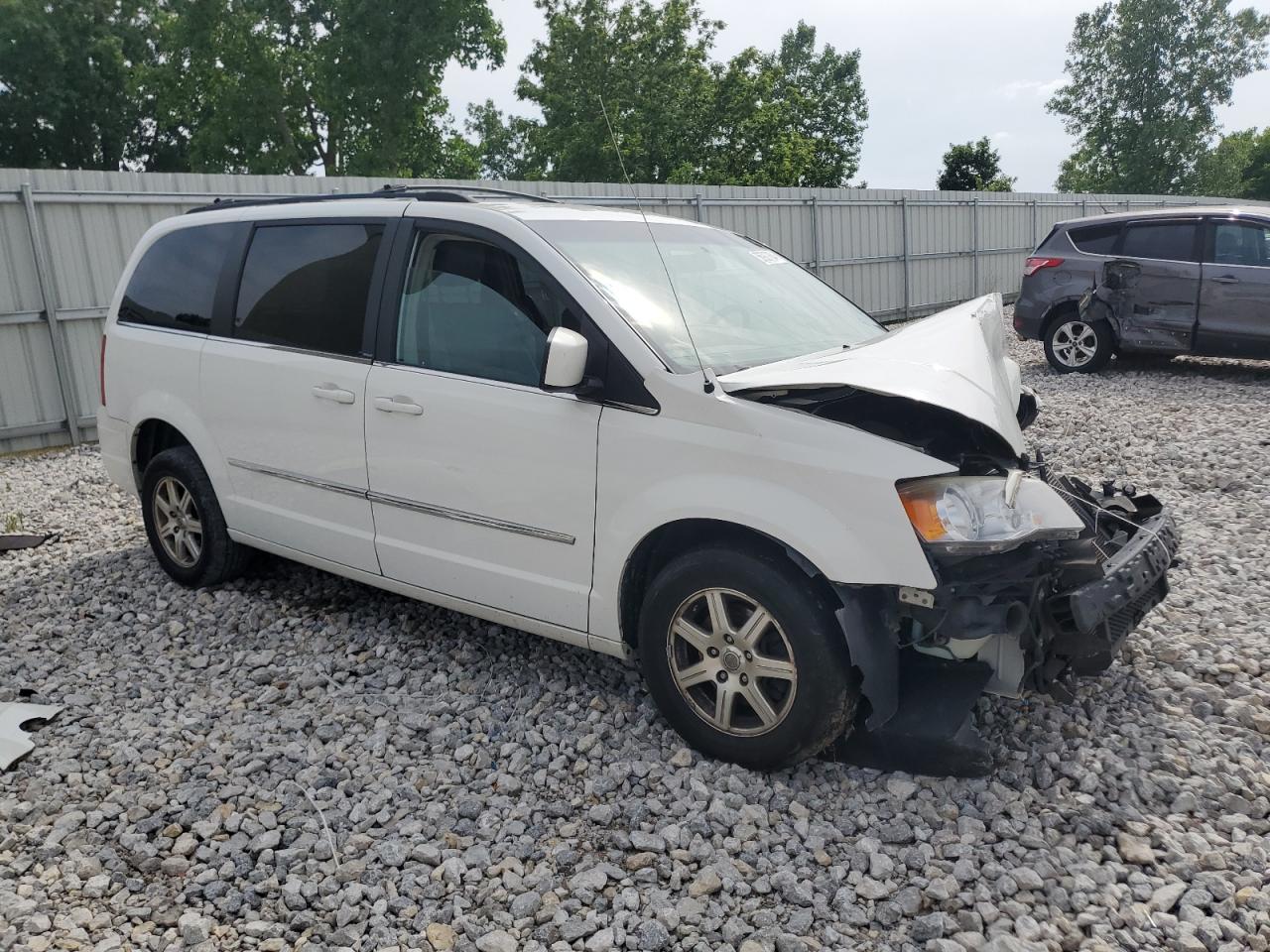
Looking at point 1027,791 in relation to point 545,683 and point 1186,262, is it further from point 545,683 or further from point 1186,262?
point 1186,262

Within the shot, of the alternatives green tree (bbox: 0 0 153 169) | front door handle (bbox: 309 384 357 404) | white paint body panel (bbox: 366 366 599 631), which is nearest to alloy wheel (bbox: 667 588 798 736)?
white paint body panel (bbox: 366 366 599 631)

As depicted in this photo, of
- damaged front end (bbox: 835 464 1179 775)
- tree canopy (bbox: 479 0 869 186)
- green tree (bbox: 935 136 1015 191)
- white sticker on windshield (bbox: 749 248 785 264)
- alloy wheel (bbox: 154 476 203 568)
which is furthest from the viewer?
green tree (bbox: 935 136 1015 191)

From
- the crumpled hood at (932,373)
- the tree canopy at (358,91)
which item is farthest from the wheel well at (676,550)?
the tree canopy at (358,91)

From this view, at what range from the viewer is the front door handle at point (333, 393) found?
4121mm

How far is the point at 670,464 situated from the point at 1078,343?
917cm

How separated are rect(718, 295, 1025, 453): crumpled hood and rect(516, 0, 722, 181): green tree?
3516 centimetres

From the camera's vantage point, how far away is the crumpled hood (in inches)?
119

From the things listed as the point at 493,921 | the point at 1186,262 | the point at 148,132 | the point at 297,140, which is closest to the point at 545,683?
the point at 493,921

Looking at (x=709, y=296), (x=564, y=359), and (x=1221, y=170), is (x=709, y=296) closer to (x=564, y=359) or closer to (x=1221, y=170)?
(x=564, y=359)

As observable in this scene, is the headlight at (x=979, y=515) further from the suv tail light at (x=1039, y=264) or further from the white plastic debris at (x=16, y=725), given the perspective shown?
the suv tail light at (x=1039, y=264)

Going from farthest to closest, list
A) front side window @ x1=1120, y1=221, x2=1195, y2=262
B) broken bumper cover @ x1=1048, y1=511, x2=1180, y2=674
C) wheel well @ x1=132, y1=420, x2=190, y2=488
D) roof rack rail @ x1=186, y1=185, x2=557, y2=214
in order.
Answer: front side window @ x1=1120, y1=221, x2=1195, y2=262
wheel well @ x1=132, y1=420, x2=190, y2=488
roof rack rail @ x1=186, y1=185, x2=557, y2=214
broken bumper cover @ x1=1048, y1=511, x2=1180, y2=674

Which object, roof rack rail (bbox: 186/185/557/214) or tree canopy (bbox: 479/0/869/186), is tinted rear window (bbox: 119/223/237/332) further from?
tree canopy (bbox: 479/0/869/186)

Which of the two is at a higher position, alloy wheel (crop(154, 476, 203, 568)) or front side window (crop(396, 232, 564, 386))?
front side window (crop(396, 232, 564, 386))

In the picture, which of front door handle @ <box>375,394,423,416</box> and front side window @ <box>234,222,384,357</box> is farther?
front side window @ <box>234,222,384,357</box>
